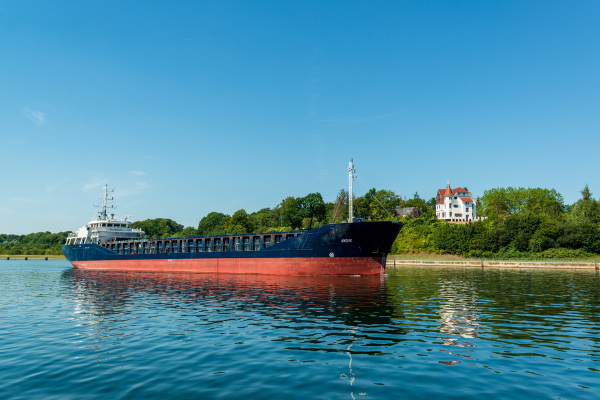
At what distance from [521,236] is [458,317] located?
70753 mm

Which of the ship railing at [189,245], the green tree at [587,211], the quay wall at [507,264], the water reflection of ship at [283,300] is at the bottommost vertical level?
the quay wall at [507,264]

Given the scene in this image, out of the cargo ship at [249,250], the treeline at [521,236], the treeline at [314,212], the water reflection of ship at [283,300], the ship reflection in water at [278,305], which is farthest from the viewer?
the treeline at [314,212]

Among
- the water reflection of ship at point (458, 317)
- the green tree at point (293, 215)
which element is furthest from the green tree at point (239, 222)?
the water reflection of ship at point (458, 317)

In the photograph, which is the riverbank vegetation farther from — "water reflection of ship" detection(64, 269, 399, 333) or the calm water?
the calm water

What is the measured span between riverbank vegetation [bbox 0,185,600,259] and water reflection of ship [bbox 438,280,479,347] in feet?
116

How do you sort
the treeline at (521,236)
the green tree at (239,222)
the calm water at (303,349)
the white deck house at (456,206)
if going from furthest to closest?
1. the white deck house at (456,206)
2. the green tree at (239,222)
3. the treeline at (521,236)
4. the calm water at (303,349)

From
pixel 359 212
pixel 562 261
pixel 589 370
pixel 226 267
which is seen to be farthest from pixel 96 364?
pixel 359 212

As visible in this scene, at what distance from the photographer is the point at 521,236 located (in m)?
76.1

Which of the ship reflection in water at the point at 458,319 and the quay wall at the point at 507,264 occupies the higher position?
the ship reflection in water at the point at 458,319

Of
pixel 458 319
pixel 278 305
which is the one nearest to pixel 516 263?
pixel 458 319

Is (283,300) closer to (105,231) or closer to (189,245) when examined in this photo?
(189,245)

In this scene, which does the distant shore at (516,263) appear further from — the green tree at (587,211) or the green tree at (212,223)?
the green tree at (212,223)

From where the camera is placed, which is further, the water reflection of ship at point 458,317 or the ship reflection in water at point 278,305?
the ship reflection in water at point 278,305

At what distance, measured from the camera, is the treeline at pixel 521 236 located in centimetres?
7050
